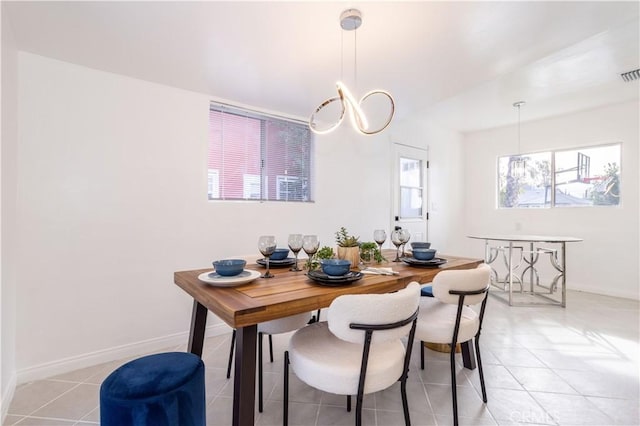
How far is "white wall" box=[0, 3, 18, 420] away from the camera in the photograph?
1688 millimetres

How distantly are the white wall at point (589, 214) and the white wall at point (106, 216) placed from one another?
4320 millimetres

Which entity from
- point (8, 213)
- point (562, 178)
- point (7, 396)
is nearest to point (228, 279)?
point (8, 213)

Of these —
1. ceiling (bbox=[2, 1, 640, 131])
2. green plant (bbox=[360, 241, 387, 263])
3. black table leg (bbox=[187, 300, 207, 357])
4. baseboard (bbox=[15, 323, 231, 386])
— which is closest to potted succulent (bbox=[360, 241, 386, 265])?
green plant (bbox=[360, 241, 387, 263])

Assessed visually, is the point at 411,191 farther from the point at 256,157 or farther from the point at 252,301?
the point at 252,301

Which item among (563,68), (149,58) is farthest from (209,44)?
(563,68)

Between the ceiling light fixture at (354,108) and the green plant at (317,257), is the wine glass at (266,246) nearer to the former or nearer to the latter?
the green plant at (317,257)

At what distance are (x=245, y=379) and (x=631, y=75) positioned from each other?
4.31 metres

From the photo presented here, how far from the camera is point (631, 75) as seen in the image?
2896 mm

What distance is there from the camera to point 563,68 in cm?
279

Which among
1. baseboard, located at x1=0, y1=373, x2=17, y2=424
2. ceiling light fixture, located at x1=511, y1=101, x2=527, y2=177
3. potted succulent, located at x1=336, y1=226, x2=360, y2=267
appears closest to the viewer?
baseboard, located at x1=0, y1=373, x2=17, y2=424

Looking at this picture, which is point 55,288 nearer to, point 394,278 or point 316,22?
point 394,278

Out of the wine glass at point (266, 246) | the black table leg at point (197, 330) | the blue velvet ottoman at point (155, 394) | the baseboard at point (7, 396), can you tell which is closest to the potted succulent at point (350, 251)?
the wine glass at point (266, 246)

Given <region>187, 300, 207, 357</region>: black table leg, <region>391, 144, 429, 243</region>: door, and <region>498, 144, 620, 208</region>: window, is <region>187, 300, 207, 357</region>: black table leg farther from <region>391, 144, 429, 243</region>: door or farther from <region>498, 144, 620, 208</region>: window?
<region>498, 144, 620, 208</region>: window

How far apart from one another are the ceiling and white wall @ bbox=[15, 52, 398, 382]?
27 cm
